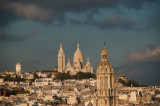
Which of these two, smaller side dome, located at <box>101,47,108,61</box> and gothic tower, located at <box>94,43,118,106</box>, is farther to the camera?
smaller side dome, located at <box>101,47,108,61</box>

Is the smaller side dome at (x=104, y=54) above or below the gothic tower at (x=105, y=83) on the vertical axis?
above

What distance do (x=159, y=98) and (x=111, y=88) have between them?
4741cm

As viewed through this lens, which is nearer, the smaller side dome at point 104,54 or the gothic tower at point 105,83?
the gothic tower at point 105,83

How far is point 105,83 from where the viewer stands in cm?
6109

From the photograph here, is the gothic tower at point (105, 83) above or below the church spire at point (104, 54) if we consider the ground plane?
below

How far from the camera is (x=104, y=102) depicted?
200 ft

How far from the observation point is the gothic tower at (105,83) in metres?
60.9

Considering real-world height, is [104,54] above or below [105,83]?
above

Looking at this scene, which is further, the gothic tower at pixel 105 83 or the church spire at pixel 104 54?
the church spire at pixel 104 54

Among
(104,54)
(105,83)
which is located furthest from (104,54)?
(105,83)

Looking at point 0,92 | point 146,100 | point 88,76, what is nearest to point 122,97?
point 146,100

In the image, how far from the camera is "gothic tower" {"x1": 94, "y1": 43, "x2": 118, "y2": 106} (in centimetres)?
6088

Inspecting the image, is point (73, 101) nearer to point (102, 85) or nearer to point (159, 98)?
point (159, 98)

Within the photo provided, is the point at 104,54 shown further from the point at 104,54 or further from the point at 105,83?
the point at 105,83
